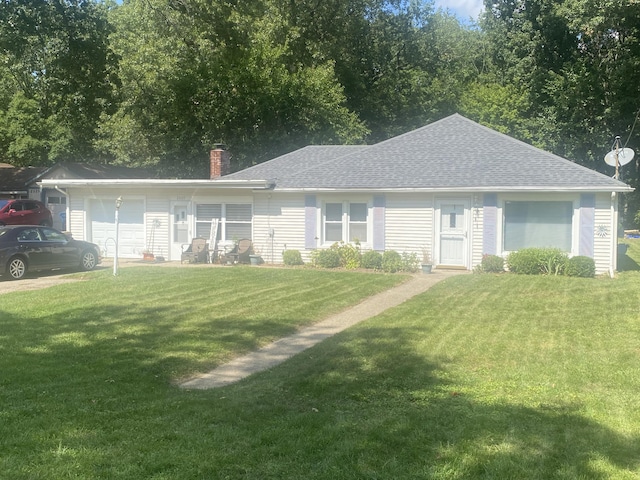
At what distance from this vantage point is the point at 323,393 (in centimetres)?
606

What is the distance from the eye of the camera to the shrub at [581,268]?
16.2m

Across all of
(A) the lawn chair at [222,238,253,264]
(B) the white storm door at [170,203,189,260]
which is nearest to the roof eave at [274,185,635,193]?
(A) the lawn chair at [222,238,253,264]

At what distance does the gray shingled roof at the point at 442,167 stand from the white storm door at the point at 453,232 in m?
0.80

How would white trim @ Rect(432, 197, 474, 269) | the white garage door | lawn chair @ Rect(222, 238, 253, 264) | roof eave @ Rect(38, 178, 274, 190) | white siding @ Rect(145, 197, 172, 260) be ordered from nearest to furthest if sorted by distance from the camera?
white trim @ Rect(432, 197, 474, 269)
roof eave @ Rect(38, 178, 274, 190)
lawn chair @ Rect(222, 238, 253, 264)
white siding @ Rect(145, 197, 172, 260)
the white garage door

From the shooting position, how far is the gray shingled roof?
1719 centimetres

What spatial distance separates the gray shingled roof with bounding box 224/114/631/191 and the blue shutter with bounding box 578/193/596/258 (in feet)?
1.52

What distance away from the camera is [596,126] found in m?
31.1

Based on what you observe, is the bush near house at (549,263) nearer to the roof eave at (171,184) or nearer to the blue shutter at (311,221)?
the blue shutter at (311,221)

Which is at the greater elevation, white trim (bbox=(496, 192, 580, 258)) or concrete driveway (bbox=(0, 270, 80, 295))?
white trim (bbox=(496, 192, 580, 258))

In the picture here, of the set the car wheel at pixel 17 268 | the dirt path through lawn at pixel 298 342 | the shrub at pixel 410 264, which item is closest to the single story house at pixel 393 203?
the shrub at pixel 410 264

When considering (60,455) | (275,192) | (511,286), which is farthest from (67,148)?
(60,455)

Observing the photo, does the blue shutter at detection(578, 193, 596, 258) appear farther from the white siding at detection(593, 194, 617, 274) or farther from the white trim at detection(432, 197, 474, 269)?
the white trim at detection(432, 197, 474, 269)

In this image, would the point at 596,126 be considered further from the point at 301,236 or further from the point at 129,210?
the point at 129,210

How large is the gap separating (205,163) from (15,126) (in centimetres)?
1696
